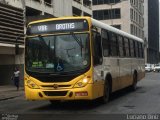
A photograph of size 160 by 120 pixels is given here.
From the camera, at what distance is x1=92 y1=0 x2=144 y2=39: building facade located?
93.5 metres

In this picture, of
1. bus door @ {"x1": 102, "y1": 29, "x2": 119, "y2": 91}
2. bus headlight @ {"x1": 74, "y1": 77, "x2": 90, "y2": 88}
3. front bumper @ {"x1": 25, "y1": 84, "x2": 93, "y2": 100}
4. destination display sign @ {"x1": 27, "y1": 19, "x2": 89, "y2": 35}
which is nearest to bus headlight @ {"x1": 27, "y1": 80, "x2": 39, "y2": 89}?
front bumper @ {"x1": 25, "y1": 84, "x2": 93, "y2": 100}

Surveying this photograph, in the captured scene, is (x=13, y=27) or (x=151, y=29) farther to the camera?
(x=151, y=29)

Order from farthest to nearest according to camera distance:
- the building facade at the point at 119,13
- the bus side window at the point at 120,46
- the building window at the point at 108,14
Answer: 1. the building window at the point at 108,14
2. the building facade at the point at 119,13
3. the bus side window at the point at 120,46

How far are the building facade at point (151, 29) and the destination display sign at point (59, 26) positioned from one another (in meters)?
96.3

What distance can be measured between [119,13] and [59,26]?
81.4 meters

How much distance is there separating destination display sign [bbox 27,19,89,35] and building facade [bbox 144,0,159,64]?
316 ft

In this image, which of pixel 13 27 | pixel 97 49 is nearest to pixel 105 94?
pixel 97 49

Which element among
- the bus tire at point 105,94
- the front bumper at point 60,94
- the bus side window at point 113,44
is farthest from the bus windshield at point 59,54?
the bus side window at point 113,44

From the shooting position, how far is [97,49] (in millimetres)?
15781

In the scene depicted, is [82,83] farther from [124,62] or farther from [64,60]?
[124,62]

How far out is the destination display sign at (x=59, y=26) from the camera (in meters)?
15.4

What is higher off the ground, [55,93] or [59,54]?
[59,54]

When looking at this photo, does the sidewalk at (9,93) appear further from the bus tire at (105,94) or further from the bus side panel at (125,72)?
the bus tire at (105,94)

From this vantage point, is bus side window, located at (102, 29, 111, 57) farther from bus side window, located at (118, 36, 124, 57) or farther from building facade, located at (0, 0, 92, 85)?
building facade, located at (0, 0, 92, 85)
